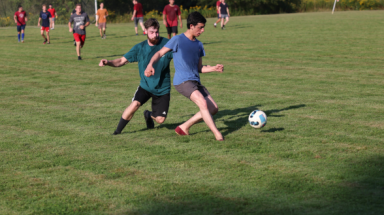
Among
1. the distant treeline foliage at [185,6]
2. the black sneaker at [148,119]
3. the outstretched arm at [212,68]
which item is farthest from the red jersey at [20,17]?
the distant treeline foliage at [185,6]

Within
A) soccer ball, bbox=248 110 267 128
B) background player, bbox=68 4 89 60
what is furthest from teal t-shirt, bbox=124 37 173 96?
background player, bbox=68 4 89 60

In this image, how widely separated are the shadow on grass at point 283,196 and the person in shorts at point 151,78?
2.22 m

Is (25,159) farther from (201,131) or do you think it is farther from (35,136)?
(201,131)

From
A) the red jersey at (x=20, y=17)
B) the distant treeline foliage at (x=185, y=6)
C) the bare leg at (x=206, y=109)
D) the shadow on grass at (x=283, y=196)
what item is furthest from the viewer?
the distant treeline foliage at (x=185, y=6)

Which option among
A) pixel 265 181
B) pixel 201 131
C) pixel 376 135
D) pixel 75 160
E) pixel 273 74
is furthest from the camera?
pixel 273 74

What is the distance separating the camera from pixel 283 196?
14.5 ft

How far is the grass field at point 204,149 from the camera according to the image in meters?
4.38

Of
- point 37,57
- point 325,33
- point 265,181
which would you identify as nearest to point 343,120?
point 265,181

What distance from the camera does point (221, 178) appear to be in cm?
498

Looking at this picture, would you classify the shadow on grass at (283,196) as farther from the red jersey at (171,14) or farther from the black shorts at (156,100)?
the red jersey at (171,14)

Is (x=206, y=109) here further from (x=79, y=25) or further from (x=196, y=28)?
(x=79, y=25)

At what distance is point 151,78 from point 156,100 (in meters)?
0.38

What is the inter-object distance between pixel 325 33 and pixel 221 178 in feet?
69.1

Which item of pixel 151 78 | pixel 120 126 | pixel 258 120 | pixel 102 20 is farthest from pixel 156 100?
pixel 102 20
